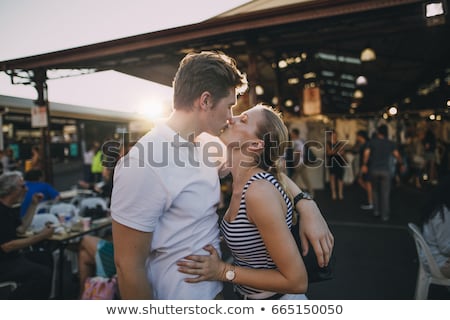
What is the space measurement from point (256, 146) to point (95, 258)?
90.7 inches

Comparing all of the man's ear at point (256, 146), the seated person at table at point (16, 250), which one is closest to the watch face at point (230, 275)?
the man's ear at point (256, 146)

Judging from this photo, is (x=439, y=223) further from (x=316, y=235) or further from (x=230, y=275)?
(x=230, y=275)

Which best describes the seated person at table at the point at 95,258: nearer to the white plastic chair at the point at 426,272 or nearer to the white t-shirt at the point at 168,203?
the white t-shirt at the point at 168,203

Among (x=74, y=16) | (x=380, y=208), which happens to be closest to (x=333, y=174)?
(x=380, y=208)

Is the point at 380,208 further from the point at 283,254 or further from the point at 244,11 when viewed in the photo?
the point at 283,254

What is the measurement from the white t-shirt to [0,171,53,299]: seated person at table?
213 cm

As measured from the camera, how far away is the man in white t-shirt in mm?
992

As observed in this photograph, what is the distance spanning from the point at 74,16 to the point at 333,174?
712 cm

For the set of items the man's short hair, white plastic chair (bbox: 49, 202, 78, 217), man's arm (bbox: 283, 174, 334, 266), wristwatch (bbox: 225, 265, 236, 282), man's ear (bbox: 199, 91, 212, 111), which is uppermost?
the man's short hair

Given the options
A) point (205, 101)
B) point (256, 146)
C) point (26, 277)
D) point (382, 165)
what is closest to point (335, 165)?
point (382, 165)

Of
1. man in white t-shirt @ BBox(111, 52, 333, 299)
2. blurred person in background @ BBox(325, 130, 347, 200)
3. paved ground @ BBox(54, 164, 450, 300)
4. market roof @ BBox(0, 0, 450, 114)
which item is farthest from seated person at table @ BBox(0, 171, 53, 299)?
blurred person in background @ BBox(325, 130, 347, 200)

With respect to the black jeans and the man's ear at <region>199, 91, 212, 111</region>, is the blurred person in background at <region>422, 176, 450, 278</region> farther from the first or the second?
the black jeans

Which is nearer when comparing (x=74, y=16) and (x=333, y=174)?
(x=74, y=16)

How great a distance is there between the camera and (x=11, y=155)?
923 cm
